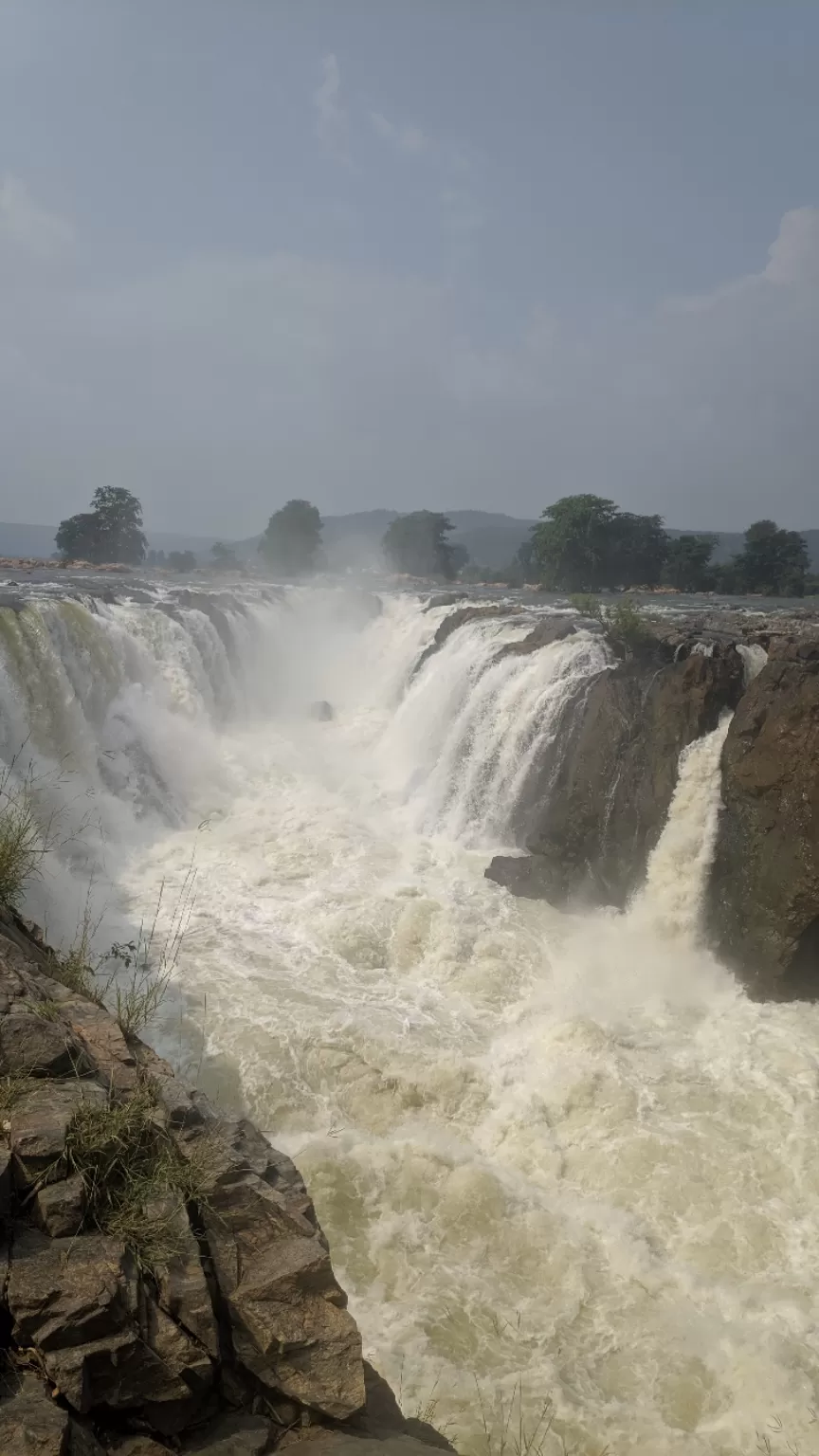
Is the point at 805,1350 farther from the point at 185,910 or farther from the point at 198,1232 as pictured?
the point at 185,910

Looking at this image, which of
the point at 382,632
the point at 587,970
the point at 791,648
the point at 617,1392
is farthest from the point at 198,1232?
the point at 382,632

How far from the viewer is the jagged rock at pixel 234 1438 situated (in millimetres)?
2566

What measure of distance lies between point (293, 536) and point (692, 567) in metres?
28.9

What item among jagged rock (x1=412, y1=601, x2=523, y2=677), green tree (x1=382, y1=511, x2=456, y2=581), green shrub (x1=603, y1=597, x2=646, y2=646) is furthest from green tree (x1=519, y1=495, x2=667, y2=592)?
green shrub (x1=603, y1=597, x2=646, y2=646)

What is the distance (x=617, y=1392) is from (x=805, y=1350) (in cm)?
130

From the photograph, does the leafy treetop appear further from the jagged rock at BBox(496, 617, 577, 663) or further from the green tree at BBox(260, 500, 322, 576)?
the jagged rock at BBox(496, 617, 577, 663)

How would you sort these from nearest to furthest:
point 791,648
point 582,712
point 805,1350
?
point 805,1350 → point 791,648 → point 582,712

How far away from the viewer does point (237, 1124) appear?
3.94 meters

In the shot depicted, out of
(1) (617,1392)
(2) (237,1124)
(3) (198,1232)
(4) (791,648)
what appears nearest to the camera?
(3) (198,1232)

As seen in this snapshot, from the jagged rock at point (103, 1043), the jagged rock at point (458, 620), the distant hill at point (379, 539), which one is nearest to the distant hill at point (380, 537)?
the distant hill at point (379, 539)

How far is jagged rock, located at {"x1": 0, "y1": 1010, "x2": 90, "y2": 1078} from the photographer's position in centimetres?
338

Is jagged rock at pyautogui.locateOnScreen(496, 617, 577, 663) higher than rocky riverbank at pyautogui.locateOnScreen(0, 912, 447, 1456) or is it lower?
higher

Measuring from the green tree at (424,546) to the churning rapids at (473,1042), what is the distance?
42699 mm

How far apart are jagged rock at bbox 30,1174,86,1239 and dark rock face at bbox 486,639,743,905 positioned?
822 centimetres
